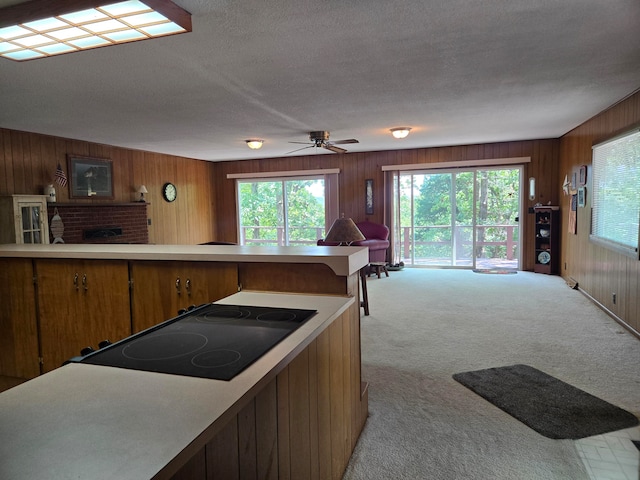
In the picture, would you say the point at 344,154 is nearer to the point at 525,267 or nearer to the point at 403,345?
the point at 525,267

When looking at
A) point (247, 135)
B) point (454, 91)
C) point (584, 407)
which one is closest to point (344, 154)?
point (247, 135)

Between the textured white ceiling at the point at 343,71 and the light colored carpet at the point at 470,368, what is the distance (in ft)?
7.48

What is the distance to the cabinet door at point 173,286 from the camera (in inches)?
85.4

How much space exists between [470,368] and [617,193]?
→ 269cm

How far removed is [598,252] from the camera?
4848 mm

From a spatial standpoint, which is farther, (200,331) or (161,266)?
(161,266)

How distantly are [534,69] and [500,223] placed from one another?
4.78 meters

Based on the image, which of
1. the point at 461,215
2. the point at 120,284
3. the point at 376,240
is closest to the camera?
the point at 120,284

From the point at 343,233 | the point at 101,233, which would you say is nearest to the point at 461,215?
the point at 343,233

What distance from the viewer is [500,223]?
7.45 meters

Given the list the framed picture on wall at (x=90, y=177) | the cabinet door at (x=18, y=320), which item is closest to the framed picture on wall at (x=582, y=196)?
the cabinet door at (x=18, y=320)

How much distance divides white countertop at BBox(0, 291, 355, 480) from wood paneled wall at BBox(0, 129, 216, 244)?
5190 millimetres

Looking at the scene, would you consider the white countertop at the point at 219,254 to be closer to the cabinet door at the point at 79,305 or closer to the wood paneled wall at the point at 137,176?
the cabinet door at the point at 79,305

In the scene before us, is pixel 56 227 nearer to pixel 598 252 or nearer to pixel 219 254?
pixel 219 254
